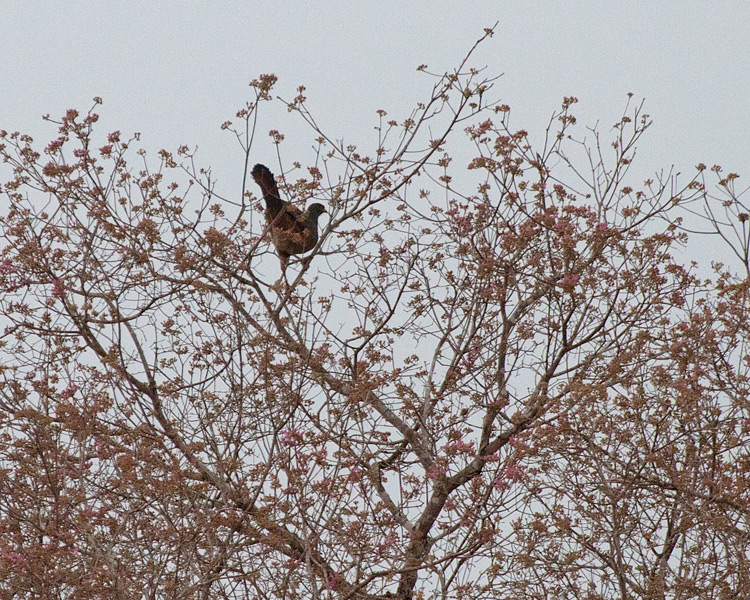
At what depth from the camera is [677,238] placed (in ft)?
25.9

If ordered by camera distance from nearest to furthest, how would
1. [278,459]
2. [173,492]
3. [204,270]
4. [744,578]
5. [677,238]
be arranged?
[173,492], [278,459], [744,578], [204,270], [677,238]

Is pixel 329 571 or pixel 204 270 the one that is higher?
pixel 204 270

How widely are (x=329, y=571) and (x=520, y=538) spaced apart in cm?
119

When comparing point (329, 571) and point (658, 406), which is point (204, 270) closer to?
point (329, 571)

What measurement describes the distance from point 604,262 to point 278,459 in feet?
11.7

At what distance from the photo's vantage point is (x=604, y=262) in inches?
313

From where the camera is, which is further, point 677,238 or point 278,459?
point 677,238

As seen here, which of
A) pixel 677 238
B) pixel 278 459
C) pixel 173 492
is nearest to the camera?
pixel 173 492

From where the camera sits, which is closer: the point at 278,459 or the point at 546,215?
the point at 278,459

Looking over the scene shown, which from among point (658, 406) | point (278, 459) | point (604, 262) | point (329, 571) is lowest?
point (329, 571)

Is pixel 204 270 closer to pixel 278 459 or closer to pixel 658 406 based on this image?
pixel 278 459

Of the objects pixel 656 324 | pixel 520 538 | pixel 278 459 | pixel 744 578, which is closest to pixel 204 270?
pixel 278 459

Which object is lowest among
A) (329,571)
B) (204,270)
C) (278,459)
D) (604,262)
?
(329,571)

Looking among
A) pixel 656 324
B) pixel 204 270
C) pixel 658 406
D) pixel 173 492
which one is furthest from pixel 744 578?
pixel 204 270
